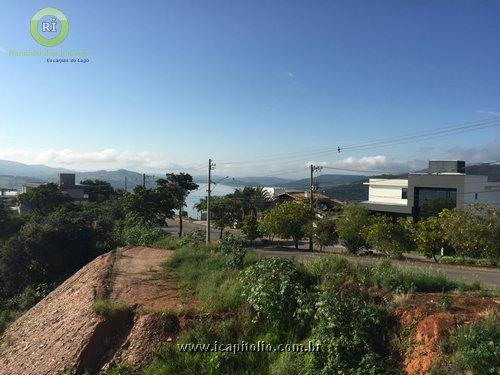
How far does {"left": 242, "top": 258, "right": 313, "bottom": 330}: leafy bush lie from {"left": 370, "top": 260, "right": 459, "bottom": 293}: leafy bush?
1485 millimetres

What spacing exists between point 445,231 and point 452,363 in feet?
71.7

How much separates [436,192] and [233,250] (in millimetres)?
40174

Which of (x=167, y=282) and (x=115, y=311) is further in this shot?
(x=167, y=282)

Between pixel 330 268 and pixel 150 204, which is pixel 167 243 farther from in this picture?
pixel 150 204

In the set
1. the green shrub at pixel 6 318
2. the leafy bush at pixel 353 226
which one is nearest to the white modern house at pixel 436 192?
the leafy bush at pixel 353 226

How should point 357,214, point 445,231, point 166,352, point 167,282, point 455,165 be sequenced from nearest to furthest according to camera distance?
point 166,352 → point 167,282 → point 445,231 → point 357,214 → point 455,165

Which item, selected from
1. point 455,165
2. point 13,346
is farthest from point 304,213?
point 13,346

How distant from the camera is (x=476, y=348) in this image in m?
5.71

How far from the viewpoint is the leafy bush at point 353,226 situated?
31344 mm

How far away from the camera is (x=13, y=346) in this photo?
10508 millimetres

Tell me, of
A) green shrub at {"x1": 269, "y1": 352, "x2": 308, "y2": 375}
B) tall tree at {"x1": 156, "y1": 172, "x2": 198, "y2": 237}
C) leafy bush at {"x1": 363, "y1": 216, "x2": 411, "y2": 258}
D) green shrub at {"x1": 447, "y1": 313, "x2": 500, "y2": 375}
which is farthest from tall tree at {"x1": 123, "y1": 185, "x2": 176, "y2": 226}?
green shrub at {"x1": 447, "y1": 313, "x2": 500, "y2": 375}

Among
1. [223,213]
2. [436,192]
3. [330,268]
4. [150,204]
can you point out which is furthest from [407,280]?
[436,192]

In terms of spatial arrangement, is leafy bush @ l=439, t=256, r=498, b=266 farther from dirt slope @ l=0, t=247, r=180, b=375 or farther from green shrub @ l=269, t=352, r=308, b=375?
green shrub @ l=269, t=352, r=308, b=375

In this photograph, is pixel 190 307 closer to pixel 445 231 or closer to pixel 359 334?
pixel 359 334
